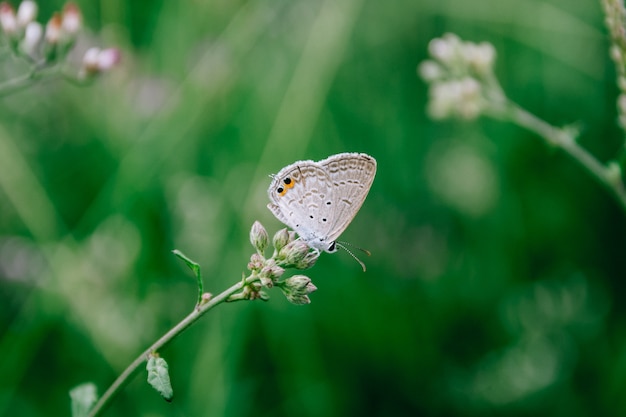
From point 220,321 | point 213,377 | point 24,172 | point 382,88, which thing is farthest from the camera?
point 382,88

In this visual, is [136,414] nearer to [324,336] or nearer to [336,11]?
[324,336]

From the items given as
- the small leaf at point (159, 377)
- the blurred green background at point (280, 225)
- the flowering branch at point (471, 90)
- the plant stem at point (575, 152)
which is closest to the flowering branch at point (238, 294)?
the small leaf at point (159, 377)

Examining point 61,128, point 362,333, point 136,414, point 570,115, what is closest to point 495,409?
point 362,333

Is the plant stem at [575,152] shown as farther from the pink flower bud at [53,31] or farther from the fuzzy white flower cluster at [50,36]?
the pink flower bud at [53,31]

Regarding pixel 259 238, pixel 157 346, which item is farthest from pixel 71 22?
pixel 157 346

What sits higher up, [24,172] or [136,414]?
[24,172]

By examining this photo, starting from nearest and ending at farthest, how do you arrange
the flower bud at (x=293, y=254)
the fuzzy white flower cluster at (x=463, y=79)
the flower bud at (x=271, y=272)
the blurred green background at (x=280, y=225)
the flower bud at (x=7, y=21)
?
the flower bud at (x=271, y=272), the flower bud at (x=293, y=254), the flower bud at (x=7, y=21), the fuzzy white flower cluster at (x=463, y=79), the blurred green background at (x=280, y=225)
